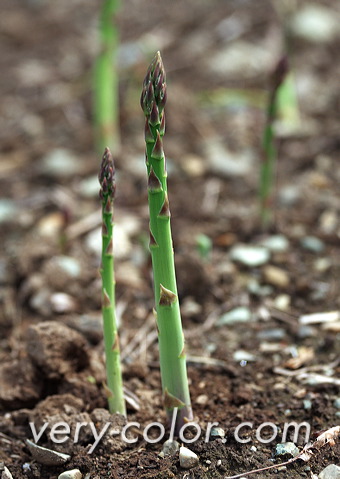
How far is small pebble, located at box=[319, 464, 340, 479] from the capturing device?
6.19 ft

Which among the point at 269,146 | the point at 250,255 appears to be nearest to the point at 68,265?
the point at 250,255

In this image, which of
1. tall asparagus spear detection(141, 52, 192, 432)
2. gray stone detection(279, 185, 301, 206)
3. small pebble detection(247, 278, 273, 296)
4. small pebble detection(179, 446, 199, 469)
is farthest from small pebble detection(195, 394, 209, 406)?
gray stone detection(279, 185, 301, 206)

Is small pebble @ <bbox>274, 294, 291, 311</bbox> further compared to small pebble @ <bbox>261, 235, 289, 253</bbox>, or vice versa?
small pebble @ <bbox>261, 235, 289, 253</bbox>

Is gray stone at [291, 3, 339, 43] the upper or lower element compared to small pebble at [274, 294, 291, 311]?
upper

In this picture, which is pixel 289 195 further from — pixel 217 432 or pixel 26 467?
pixel 26 467

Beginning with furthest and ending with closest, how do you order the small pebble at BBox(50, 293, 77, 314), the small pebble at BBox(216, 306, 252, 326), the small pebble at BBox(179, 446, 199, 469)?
the small pebble at BBox(50, 293, 77, 314) < the small pebble at BBox(216, 306, 252, 326) < the small pebble at BBox(179, 446, 199, 469)

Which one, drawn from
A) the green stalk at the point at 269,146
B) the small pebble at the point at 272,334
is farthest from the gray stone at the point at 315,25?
the small pebble at the point at 272,334

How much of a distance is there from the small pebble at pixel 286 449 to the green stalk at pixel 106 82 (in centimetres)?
225

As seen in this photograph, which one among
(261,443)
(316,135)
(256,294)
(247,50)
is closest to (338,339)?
(256,294)

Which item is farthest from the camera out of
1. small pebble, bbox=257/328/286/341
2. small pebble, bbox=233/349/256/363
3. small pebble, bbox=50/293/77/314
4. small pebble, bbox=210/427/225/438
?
small pebble, bbox=50/293/77/314

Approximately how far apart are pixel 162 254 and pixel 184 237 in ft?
4.29

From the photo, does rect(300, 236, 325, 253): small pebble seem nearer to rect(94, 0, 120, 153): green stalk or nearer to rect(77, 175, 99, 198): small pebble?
rect(77, 175, 99, 198): small pebble

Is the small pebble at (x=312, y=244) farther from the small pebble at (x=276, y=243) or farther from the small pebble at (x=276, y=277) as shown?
the small pebble at (x=276, y=277)

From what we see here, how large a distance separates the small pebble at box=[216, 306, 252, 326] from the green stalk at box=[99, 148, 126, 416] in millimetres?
720
